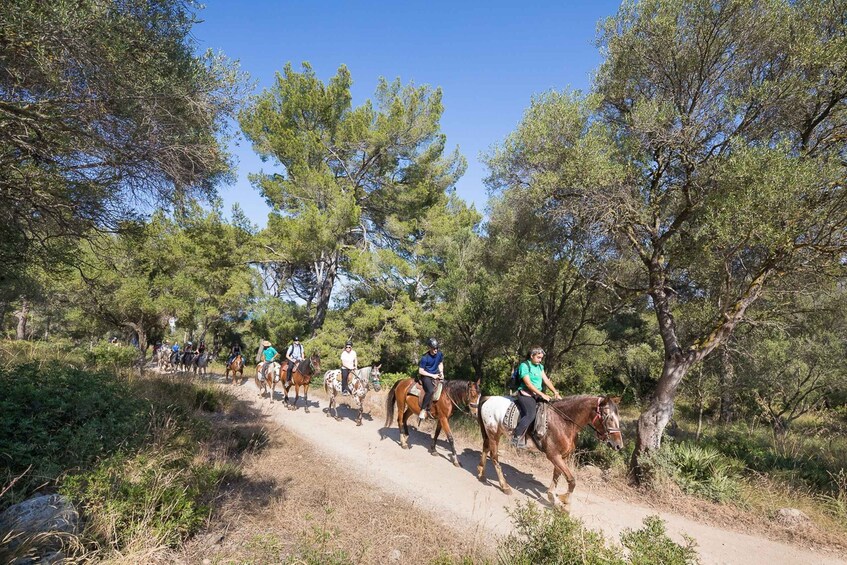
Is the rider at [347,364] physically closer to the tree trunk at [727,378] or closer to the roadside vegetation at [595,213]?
the roadside vegetation at [595,213]

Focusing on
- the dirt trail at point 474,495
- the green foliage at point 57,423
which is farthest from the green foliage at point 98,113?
the dirt trail at point 474,495

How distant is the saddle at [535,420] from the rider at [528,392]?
9 cm

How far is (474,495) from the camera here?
6.80 metres

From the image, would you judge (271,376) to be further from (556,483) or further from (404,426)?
(556,483)

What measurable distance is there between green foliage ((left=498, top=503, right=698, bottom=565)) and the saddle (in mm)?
3118

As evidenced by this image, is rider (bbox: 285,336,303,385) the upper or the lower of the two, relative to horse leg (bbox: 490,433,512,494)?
upper

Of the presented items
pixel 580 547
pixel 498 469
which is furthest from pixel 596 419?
pixel 580 547

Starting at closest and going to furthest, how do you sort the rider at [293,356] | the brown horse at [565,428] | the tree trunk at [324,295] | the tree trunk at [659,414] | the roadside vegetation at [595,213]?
the roadside vegetation at [595,213]
the brown horse at [565,428]
the tree trunk at [659,414]
the rider at [293,356]
the tree trunk at [324,295]

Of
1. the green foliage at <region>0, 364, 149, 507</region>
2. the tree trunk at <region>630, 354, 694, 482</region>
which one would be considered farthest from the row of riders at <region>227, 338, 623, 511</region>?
the green foliage at <region>0, 364, 149, 507</region>

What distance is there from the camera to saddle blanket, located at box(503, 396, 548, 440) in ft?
23.6

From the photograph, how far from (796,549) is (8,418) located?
1165 cm

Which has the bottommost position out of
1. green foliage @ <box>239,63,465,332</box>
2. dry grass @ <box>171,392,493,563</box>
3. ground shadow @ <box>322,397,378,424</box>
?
dry grass @ <box>171,392,493,563</box>

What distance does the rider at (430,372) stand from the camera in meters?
9.77

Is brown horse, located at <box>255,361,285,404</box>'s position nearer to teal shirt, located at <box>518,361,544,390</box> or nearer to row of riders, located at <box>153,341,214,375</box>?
row of riders, located at <box>153,341,214,375</box>
